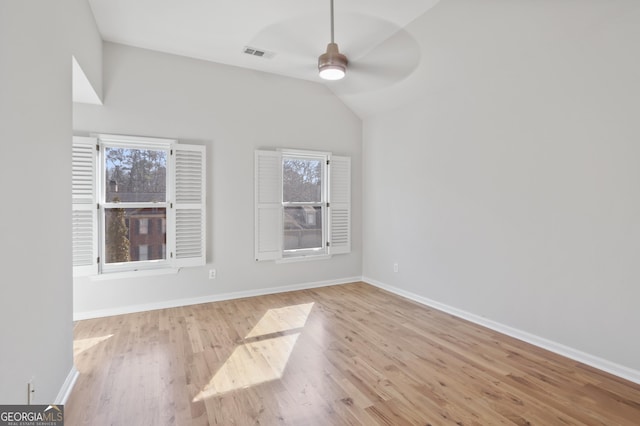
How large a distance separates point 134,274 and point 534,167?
4.45m

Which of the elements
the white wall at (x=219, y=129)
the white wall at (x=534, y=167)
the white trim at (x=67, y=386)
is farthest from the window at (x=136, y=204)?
the white wall at (x=534, y=167)

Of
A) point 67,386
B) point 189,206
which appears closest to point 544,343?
point 67,386

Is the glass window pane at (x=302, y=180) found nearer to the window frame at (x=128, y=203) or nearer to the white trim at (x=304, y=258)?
the white trim at (x=304, y=258)

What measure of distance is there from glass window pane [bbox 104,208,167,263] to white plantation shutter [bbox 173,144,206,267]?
213mm

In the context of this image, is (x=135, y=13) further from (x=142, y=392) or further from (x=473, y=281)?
(x=473, y=281)

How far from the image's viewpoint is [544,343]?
2928mm

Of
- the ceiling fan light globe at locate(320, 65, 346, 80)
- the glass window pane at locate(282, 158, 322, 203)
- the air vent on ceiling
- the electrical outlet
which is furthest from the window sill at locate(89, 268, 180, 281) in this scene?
the ceiling fan light globe at locate(320, 65, 346, 80)

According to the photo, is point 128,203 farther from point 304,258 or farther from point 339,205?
point 339,205

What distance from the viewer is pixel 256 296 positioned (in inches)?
178

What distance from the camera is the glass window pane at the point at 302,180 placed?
486cm

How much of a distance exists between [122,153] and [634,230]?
4972 millimetres

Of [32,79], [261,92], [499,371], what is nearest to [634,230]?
[499,371]

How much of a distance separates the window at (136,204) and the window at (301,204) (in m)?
0.85

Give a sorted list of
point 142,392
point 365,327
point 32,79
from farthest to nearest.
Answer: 1. point 365,327
2. point 142,392
3. point 32,79
